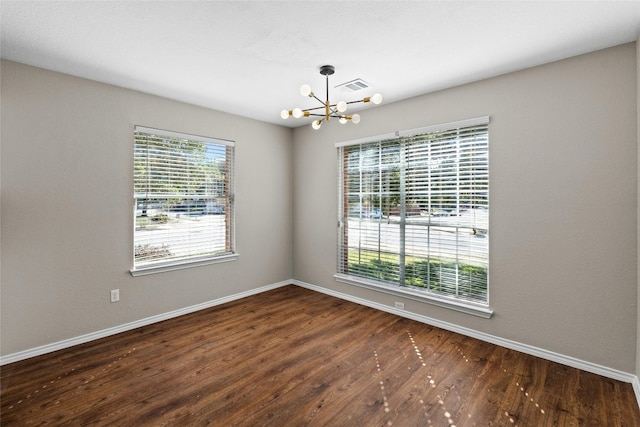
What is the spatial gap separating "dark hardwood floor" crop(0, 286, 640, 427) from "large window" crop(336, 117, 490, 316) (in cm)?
61

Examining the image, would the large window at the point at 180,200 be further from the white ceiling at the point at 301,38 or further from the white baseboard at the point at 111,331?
the white ceiling at the point at 301,38

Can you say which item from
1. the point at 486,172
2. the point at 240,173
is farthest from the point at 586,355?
the point at 240,173

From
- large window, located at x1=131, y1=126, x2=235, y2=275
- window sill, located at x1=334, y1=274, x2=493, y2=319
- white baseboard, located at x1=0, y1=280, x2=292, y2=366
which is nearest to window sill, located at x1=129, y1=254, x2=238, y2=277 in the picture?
large window, located at x1=131, y1=126, x2=235, y2=275

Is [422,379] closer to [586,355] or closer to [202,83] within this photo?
[586,355]

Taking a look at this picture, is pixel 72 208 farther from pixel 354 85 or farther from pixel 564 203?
pixel 564 203

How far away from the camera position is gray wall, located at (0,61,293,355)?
2677mm

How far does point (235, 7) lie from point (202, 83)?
142 cm

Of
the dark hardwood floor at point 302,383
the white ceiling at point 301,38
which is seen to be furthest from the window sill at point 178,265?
the white ceiling at point 301,38

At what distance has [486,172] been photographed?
3.08 m

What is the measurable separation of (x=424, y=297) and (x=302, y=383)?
180 centimetres

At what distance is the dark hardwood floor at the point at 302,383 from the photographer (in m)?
2.00

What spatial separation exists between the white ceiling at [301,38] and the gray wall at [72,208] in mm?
305

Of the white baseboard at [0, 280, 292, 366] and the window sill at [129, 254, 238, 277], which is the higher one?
the window sill at [129, 254, 238, 277]

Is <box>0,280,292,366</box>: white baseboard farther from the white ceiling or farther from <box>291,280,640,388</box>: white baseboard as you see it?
the white ceiling
